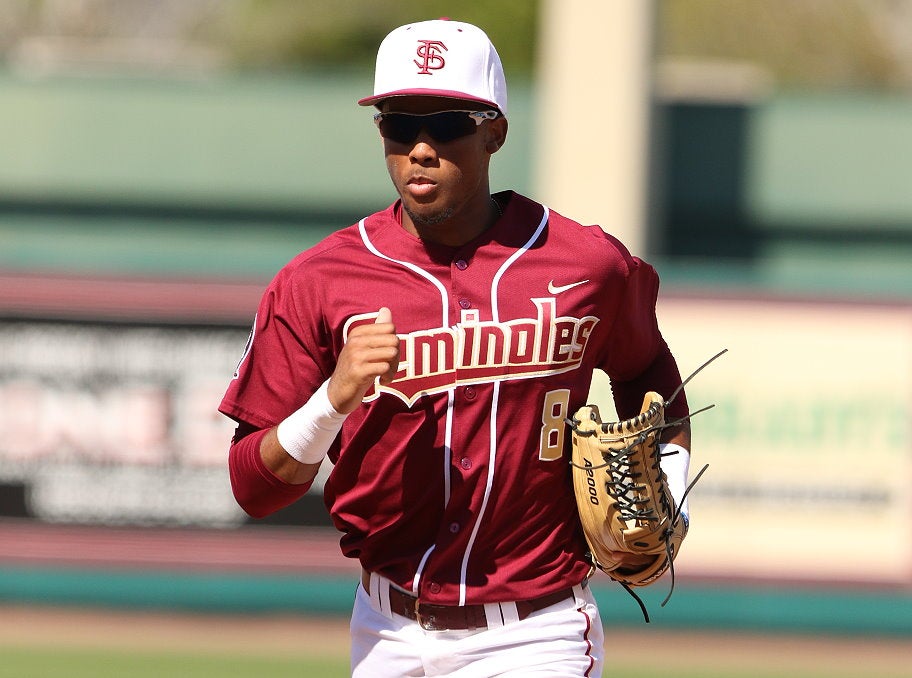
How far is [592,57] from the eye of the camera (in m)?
13.0

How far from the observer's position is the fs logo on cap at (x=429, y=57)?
3.74 meters

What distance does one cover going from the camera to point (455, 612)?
382cm

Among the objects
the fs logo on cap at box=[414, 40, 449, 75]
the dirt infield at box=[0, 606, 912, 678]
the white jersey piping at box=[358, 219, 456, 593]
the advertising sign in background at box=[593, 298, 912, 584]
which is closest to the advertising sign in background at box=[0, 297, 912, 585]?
the advertising sign in background at box=[593, 298, 912, 584]

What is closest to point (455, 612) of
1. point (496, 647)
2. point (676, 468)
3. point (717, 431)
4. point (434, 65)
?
point (496, 647)

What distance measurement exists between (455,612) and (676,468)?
70 centimetres

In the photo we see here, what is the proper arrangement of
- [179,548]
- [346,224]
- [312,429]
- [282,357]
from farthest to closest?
1. [346,224]
2. [179,548]
3. [282,357]
4. [312,429]

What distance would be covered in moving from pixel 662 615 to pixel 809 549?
1038mm

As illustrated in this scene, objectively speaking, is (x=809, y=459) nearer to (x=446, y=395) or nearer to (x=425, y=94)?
(x=446, y=395)

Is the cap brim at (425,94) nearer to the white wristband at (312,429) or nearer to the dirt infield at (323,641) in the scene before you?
the white wristband at (312,429)

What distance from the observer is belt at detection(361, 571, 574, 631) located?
382 cm

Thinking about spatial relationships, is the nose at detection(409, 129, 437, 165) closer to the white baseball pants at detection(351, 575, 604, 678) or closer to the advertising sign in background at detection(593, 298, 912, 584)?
the white baseball pants at detection(351, 575, 604, 678)

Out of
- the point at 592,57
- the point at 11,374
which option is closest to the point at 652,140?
the point at 592,57

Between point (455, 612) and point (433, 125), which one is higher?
point (433, 125)

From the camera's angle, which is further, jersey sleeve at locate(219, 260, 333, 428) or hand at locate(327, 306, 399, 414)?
jersey sleeve at locate(219, 260, 333, 428)
